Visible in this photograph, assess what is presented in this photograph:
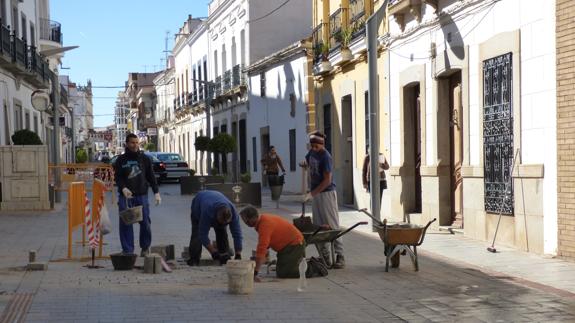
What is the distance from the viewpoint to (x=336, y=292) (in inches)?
355

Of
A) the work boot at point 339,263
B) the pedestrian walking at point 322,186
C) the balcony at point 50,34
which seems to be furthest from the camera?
the balcony at point 50,34

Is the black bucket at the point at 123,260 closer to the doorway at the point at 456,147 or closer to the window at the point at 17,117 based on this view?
the doorway at the point at 456,147

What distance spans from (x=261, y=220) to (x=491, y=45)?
5186 millimetres

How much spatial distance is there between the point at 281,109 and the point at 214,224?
64.7 ft

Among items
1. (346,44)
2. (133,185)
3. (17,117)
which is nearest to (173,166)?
(17,117)

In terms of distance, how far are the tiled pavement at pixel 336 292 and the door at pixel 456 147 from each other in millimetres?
2252

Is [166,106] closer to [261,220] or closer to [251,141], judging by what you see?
[251,141]

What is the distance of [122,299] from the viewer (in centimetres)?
859

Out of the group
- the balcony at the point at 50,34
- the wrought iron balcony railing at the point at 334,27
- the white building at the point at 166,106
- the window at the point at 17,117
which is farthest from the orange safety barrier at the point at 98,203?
the white building at the point at 166,106

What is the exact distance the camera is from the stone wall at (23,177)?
829 inches

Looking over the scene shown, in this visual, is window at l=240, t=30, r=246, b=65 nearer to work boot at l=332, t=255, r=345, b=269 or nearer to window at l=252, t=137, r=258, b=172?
window at l=252, t=137, r=258, b=172

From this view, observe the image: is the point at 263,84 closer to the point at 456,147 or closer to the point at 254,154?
the point at 254,154

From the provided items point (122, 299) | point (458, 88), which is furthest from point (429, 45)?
point (122, 299)

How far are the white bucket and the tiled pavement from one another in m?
0.13
